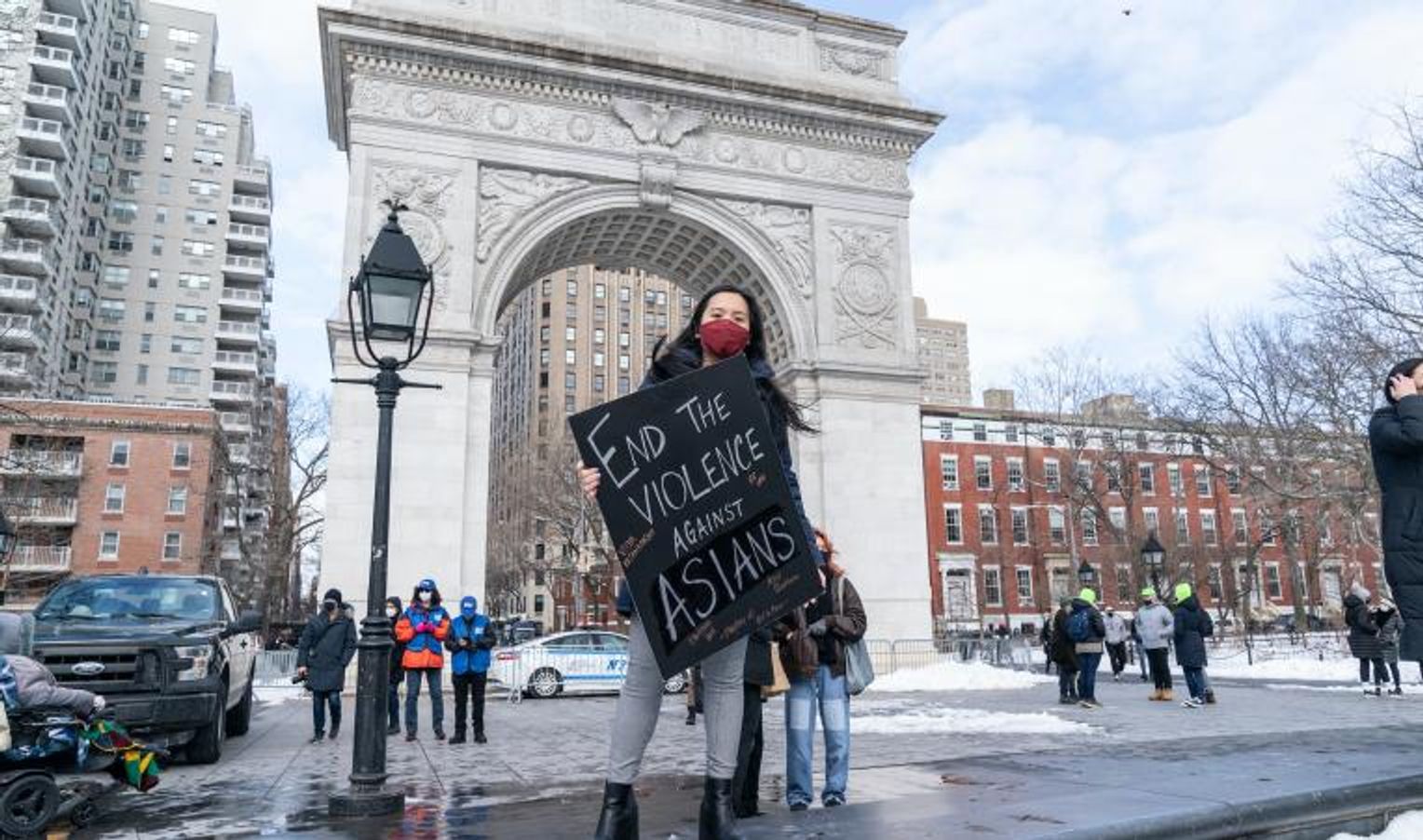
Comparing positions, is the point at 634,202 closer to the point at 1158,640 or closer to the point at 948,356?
the point at 1158,640

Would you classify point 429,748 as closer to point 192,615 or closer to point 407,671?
point 407,671

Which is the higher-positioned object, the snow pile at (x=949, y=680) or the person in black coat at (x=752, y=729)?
the person in black coat at (x=752, y=729)

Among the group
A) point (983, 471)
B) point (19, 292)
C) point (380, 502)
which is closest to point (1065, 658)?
point (380, 502)

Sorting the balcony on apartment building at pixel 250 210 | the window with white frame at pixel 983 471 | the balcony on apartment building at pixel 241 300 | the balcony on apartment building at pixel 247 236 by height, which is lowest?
the window with white frame at pixel 983 471

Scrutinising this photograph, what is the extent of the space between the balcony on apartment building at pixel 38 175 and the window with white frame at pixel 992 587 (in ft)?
205

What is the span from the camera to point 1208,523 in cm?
5991

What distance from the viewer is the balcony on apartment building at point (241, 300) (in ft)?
224

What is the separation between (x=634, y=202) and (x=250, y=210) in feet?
194

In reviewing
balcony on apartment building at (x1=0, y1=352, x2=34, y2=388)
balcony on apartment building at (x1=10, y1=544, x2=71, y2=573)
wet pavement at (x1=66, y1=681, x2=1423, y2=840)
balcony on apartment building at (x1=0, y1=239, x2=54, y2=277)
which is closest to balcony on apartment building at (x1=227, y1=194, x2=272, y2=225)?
balcony on apartment building at (x1=0, y1=239, x2=54, y2=277)

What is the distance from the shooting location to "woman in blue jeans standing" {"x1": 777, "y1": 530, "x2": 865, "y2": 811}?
5.61 metres

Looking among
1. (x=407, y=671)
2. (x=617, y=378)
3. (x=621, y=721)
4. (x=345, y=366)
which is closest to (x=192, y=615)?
(x=407, y=671)

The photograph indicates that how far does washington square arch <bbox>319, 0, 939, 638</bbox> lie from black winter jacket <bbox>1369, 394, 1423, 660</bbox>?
57.2 ft

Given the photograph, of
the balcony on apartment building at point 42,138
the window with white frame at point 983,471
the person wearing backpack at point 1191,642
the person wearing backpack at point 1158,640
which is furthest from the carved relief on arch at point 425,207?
the balcony on apartment building at point 42,138

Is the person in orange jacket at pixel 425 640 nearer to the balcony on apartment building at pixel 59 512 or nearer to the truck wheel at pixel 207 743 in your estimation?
the truck wheel at pixel 207 743
